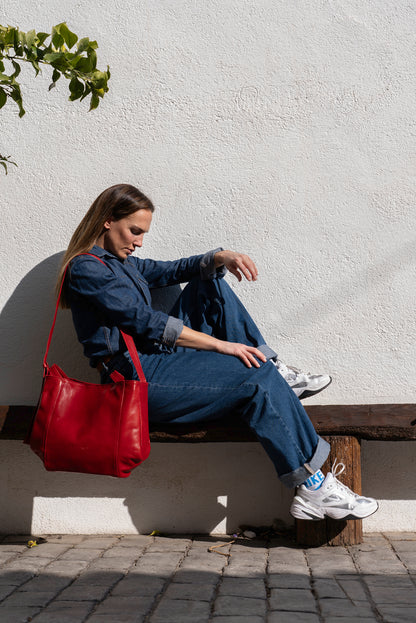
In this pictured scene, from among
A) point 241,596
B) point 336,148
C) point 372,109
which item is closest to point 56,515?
point 241,596

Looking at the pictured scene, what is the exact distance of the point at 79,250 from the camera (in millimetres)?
3451

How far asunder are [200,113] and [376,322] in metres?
1.55

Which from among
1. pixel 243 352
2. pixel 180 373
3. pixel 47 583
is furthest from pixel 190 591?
pixel 243 352

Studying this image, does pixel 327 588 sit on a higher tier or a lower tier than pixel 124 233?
lower

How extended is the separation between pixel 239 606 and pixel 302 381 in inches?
54.3

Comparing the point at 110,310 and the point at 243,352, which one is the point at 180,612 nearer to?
the point at 243,352

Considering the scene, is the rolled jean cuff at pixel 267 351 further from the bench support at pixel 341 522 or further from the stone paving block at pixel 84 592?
the stone paving block at pixel 84 592

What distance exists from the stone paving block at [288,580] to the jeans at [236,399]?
0.41m

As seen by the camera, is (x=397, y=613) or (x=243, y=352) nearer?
(x=397, y=613)

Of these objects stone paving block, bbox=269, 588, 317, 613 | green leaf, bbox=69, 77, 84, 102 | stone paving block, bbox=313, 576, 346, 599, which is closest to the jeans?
stone paving block, bbox=313, 576, 346, 599

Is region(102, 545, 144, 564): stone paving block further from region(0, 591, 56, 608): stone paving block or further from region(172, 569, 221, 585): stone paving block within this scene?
region(0, 591, 56, 608): stone paving block

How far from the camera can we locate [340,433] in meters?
3.44

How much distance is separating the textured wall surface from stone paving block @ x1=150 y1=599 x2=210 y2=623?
1.64m

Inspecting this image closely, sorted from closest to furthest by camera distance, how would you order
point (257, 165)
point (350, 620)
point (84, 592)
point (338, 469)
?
point (350, 620), point (84, 592), point (338, 469), point (257, 165)
